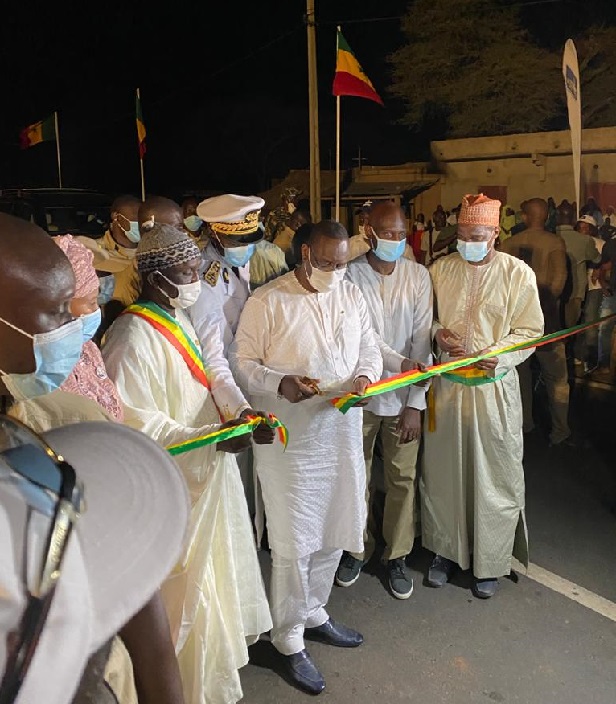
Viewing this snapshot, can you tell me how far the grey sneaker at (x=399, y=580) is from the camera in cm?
394

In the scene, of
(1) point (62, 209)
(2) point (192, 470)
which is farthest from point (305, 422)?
(1) point (62, 209)

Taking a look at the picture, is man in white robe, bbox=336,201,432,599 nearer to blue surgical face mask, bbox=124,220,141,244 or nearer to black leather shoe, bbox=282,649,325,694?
black leather shoe, bbox=282,649,325,694

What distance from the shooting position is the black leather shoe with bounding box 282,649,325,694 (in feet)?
10.4

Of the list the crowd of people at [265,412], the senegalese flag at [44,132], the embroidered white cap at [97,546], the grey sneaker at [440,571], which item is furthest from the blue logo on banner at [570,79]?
the senegalese flag at [44,132]

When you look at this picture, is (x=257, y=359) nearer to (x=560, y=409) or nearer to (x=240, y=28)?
(x=560, y=409)

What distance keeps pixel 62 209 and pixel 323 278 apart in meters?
Result: 12.6

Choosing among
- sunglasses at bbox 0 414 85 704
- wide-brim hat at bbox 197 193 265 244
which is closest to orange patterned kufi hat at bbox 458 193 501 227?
wide-brim hat at bbox 197 193 265 244

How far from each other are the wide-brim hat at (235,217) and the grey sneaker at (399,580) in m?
2.17

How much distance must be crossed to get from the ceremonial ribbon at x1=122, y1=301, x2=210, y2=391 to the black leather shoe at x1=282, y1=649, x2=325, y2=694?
1.48 m

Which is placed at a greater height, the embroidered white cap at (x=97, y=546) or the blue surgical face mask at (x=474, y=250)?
the blue surgical face mask at (x=474, y=250)

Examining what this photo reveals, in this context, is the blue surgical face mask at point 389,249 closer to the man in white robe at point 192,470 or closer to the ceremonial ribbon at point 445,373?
the ceremonial ribbon at point 445,373

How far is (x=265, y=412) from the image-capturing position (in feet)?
9.41

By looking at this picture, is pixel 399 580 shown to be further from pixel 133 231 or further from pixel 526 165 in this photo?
pixel 526 165

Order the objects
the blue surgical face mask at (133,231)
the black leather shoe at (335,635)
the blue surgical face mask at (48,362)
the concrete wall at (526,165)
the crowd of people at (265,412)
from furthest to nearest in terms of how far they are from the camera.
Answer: the concrete wall at (526,165) → the blue surgical face mask at (133,231) → the black leather shoe at (335,635) → the blue surgical face mask at (48,362) → the crowd of people at (265,412)
